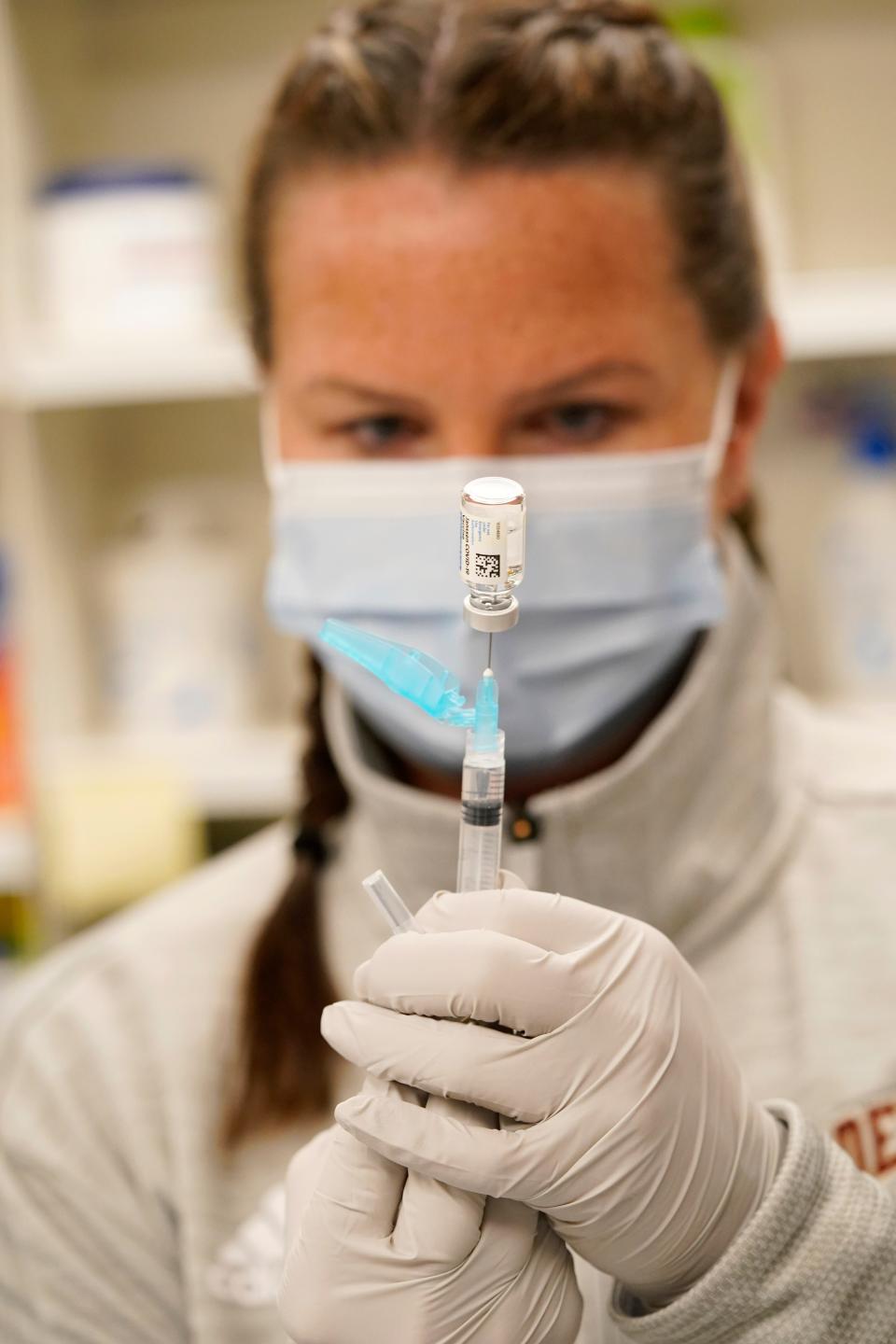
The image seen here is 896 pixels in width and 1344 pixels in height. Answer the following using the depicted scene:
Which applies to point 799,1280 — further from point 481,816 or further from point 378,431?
point 378,431

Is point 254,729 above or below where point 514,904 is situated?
below

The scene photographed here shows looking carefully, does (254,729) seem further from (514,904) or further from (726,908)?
(514,904)

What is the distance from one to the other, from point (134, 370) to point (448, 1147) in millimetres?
1089

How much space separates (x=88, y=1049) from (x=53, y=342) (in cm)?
83

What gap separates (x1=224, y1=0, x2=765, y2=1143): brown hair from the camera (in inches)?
31.7

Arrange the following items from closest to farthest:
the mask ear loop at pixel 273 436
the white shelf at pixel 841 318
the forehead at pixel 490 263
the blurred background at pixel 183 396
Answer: the forehead at pixel 490 263 → the mask ear loop at pixel 273 436 → the white shelf at pixel 841 318 → the blurred background at pixel 183 396

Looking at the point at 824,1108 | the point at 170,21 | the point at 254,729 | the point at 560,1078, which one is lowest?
the point at 254,729

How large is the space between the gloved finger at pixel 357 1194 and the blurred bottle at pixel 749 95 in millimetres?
1083

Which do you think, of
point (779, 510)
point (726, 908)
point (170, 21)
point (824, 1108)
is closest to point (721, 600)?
point (726, 908)

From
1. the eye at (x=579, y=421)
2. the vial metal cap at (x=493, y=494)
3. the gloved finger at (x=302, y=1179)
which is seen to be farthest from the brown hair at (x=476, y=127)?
the vial metal cap at (x=493, y=494)

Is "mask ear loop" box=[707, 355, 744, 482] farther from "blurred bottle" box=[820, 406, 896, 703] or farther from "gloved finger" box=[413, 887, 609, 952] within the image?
"blurred bottle" box=[820, 406, 896, 703]

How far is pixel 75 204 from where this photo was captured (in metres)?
1.43

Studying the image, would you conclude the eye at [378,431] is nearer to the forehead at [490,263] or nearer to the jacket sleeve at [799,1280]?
the forehead at [490,263]

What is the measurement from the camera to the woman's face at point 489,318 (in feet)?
2.52
